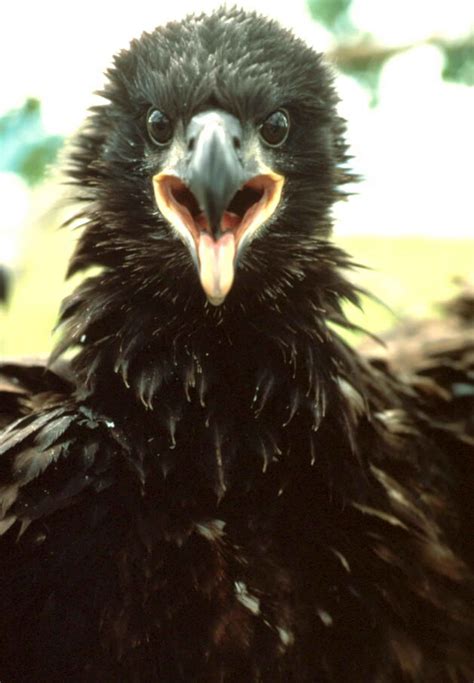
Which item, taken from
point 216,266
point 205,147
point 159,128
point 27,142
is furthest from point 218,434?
point 27,142

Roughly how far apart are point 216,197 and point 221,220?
0.08 m

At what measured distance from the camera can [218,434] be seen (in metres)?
2.46

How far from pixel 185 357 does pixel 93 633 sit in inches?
30.2

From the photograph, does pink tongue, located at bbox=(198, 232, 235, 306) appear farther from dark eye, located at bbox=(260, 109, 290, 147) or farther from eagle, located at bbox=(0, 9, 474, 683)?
dark eye, located at bbox=(260, 109, 290, 147)

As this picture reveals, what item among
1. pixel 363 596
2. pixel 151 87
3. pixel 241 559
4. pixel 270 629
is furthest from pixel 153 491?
pixel 151 87

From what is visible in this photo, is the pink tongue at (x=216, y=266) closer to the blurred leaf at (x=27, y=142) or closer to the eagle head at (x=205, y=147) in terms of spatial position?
the eagle head at (x=205, y=147)

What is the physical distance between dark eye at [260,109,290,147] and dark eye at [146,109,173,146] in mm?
268

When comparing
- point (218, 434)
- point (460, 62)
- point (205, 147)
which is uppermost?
point (460, 62)

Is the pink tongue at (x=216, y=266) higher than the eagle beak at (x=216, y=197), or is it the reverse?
the eagle beak at (x=216, y=197)

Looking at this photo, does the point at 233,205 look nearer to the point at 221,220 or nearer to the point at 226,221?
the point at 226,221

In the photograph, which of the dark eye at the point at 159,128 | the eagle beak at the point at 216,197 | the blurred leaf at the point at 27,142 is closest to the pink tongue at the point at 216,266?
the eagle beak at the point at 216,197

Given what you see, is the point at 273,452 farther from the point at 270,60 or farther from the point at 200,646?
the point at 270,60

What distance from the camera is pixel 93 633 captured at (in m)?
2.24

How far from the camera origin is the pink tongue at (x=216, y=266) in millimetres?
2215
